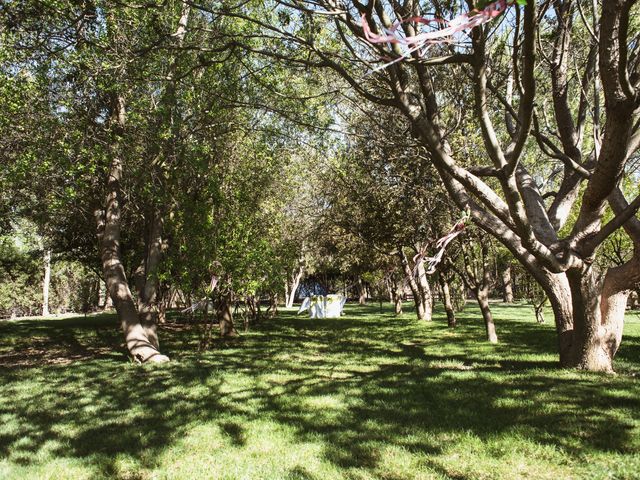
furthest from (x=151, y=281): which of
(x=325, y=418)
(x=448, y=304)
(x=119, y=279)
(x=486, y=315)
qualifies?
(x=448, y=304)

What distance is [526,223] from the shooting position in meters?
5.47

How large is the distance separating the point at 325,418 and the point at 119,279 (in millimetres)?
7562

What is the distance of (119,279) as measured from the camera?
1123cm

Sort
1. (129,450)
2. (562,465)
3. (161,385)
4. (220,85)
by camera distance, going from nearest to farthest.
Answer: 1. (562,465)
2. (129,450)
3. (161,385)
4. (220,85)

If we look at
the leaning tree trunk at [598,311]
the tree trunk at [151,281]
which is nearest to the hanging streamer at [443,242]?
the leaning tree trunk at [598,311]

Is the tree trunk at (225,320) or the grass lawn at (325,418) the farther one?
the tree trunk at (225,320)

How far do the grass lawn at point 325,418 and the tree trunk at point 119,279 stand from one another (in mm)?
526

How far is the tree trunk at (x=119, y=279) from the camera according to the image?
35.5 feet

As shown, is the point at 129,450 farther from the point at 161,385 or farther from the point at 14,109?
the point at 14,109

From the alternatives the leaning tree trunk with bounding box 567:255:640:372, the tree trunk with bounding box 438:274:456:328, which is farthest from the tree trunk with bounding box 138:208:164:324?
the tree trunk with bounding box 438:274:456:328

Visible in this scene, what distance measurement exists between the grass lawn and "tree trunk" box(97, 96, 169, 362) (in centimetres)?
53

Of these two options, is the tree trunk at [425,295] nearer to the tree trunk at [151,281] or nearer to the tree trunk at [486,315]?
the tree trunk at [486,315]

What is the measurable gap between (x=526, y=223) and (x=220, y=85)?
7668 mm

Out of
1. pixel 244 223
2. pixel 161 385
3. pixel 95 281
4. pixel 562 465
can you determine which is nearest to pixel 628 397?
pixel 562 465
